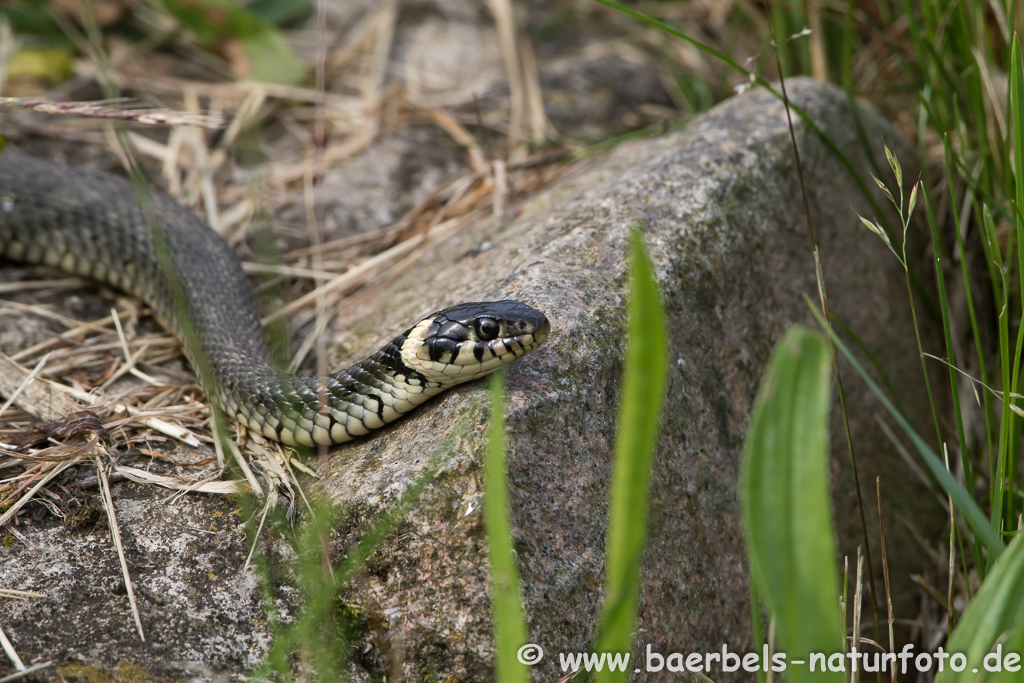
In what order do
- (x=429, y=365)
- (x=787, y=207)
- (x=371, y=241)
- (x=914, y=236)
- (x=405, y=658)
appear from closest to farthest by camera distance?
(x=405, y=658)
(x=429, y=365)
(x=787, y=207)
(x=914, y=236)
(x=371, y=241)

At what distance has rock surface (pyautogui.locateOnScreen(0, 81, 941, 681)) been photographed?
216 cm

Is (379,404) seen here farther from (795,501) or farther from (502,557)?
(795,501)

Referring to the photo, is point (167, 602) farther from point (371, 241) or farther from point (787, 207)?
point (787, 207)

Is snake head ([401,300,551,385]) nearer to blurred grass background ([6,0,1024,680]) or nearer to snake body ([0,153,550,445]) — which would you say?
snake body ([0,153,550,445])

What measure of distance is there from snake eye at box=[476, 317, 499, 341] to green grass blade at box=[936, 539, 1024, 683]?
142 centimetres

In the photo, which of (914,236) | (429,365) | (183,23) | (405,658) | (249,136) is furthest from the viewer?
(183,23)

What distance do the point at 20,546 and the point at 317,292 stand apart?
1.65 metres

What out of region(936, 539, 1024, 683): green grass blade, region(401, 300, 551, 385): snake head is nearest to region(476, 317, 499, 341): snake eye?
region(401, 300, 551, 385): snake head

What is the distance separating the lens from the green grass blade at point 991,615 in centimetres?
145

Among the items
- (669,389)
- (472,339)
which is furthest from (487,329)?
(669,389)

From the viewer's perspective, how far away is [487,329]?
247 cm

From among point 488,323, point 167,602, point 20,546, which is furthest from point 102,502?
point 488,323

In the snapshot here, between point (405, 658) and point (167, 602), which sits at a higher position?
point (167, 602)

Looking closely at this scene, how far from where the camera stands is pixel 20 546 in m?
2.34
